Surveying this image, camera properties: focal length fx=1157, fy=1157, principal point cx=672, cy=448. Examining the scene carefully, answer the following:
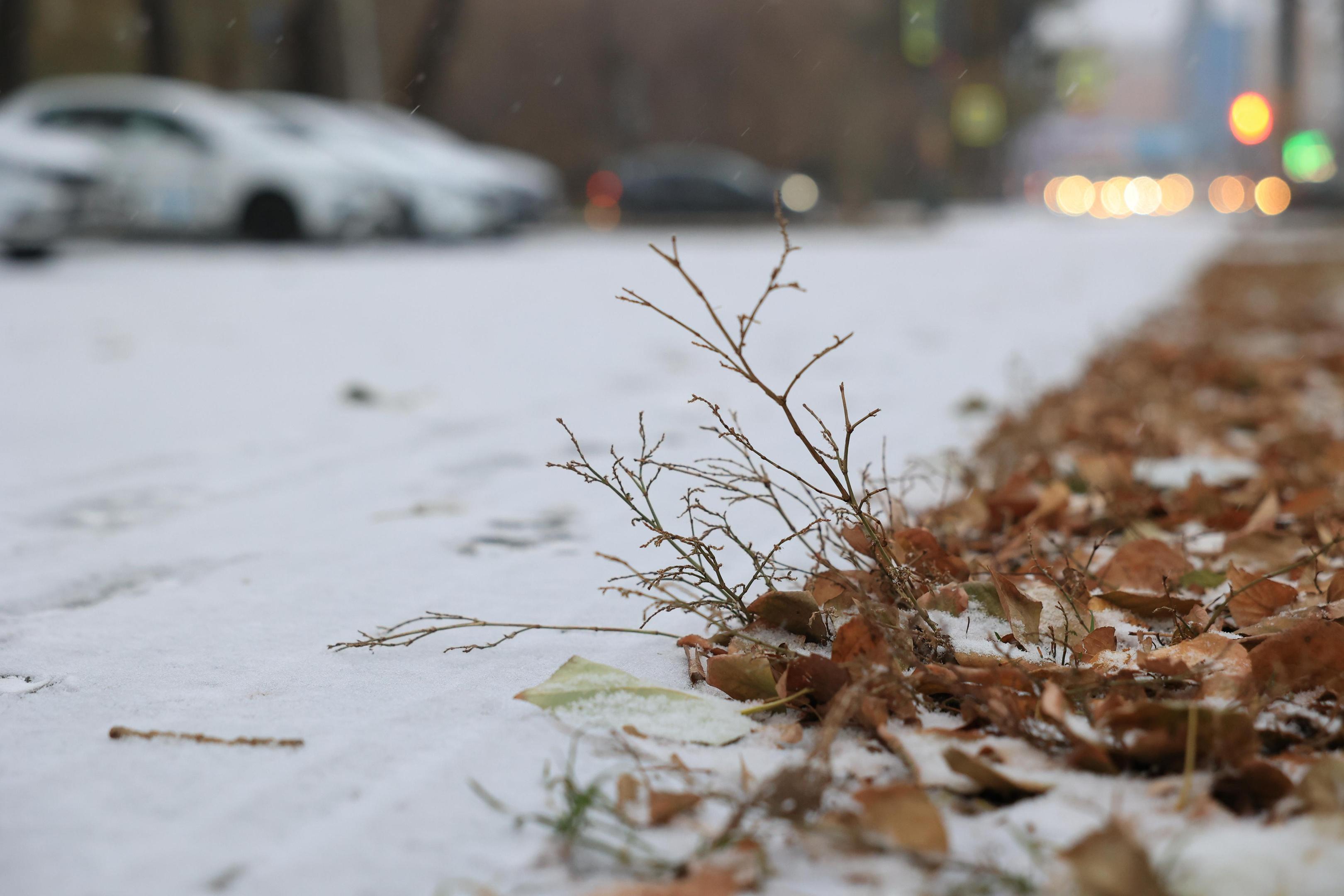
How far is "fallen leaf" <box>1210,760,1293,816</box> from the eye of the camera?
1154 millimetres

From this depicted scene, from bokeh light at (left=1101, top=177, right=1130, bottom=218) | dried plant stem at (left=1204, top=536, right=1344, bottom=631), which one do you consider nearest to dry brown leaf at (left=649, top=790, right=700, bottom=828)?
dried plant stem at (left=1204, top=536, right=1344, bottom=631)

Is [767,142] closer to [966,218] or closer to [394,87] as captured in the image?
[966,218]

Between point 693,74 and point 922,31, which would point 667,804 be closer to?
point 922,31

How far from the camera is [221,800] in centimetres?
122

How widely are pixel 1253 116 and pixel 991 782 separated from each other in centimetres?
1682

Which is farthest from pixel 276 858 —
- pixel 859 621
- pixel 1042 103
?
pixel 1042 103

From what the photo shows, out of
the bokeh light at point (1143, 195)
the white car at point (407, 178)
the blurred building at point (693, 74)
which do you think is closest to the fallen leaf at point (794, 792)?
the white car at point (407, 178)

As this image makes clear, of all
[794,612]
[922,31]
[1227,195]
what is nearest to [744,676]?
[794,612]

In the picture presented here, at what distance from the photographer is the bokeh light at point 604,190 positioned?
20312mm

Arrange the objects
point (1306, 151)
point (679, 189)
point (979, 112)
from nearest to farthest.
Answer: point (1306, 151), point (979, 112), point (679, 189)

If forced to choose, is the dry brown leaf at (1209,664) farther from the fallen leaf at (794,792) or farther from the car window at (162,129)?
the car window at (162,129)

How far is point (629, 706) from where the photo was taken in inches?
56.9

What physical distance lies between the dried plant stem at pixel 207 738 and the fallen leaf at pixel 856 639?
0.67 m

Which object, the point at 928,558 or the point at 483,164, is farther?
the point at 483,164
